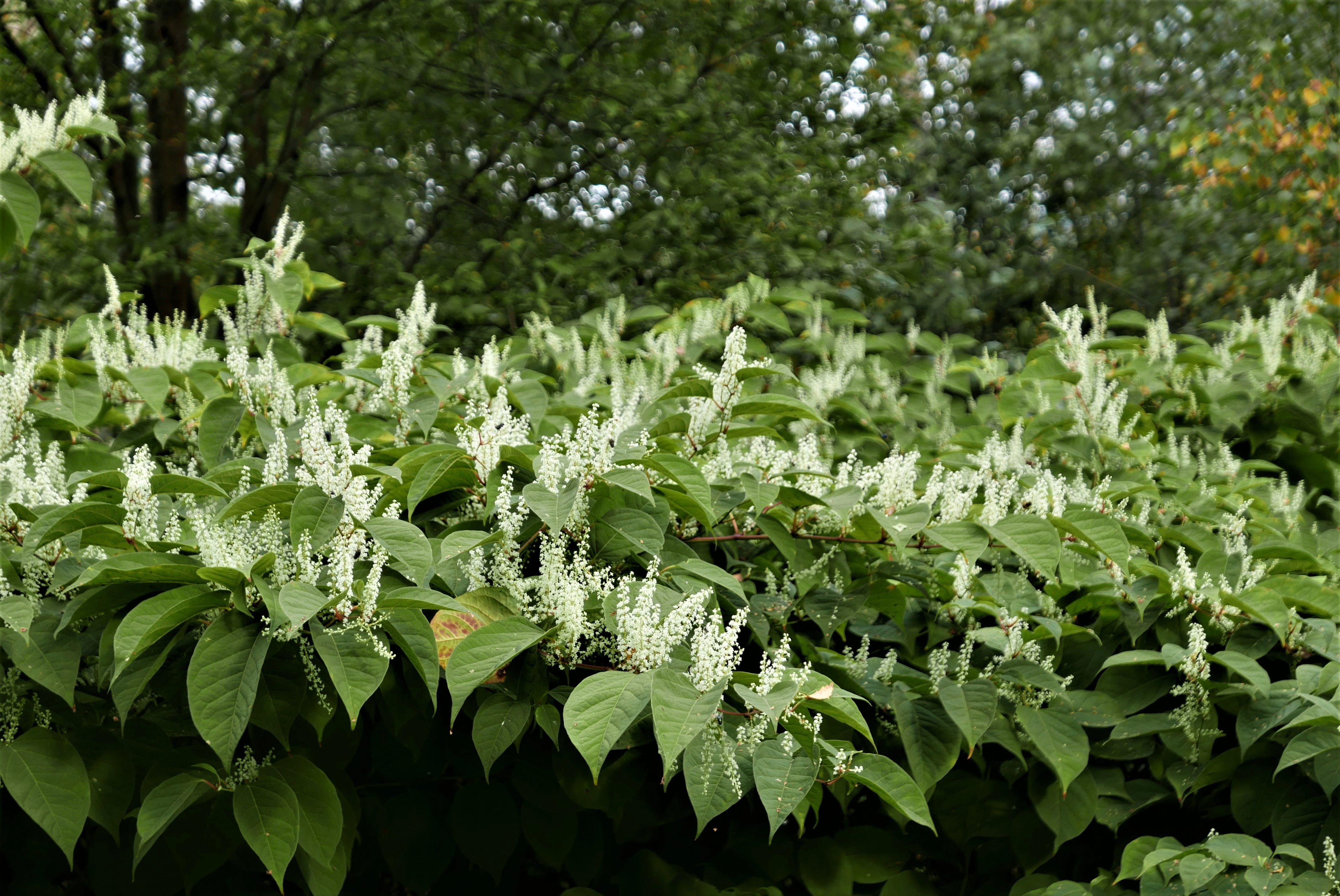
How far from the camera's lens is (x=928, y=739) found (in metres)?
2.39

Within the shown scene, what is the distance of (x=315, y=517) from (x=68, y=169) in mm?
1688

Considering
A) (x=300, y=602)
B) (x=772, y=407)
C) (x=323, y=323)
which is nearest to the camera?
(x=300, y=602)

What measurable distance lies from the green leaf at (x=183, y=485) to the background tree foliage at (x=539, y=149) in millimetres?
3369

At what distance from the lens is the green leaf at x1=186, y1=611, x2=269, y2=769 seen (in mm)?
1782

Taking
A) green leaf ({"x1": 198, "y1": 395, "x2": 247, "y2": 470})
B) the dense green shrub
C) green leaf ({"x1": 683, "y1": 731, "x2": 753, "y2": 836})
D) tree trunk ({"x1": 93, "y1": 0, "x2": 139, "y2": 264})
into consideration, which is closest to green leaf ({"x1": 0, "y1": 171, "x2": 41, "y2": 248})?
the dense green shrub

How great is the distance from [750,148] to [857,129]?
1129 mm

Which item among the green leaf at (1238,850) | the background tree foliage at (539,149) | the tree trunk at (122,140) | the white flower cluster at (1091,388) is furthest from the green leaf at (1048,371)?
the tree trunk at (122,140)

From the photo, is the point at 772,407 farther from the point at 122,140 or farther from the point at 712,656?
the point at 122,140

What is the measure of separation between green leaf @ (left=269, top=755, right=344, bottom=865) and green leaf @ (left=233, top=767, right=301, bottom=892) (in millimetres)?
17

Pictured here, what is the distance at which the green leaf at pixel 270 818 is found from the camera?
6.25 ft

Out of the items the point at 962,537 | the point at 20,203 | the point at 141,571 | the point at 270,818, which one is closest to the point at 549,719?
the point at 270,818

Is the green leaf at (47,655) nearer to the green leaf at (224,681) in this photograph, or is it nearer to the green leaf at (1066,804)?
the green leaf at (224,681)

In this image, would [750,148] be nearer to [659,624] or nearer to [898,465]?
[898,465]

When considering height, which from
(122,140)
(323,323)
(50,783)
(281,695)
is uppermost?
(122,140)
